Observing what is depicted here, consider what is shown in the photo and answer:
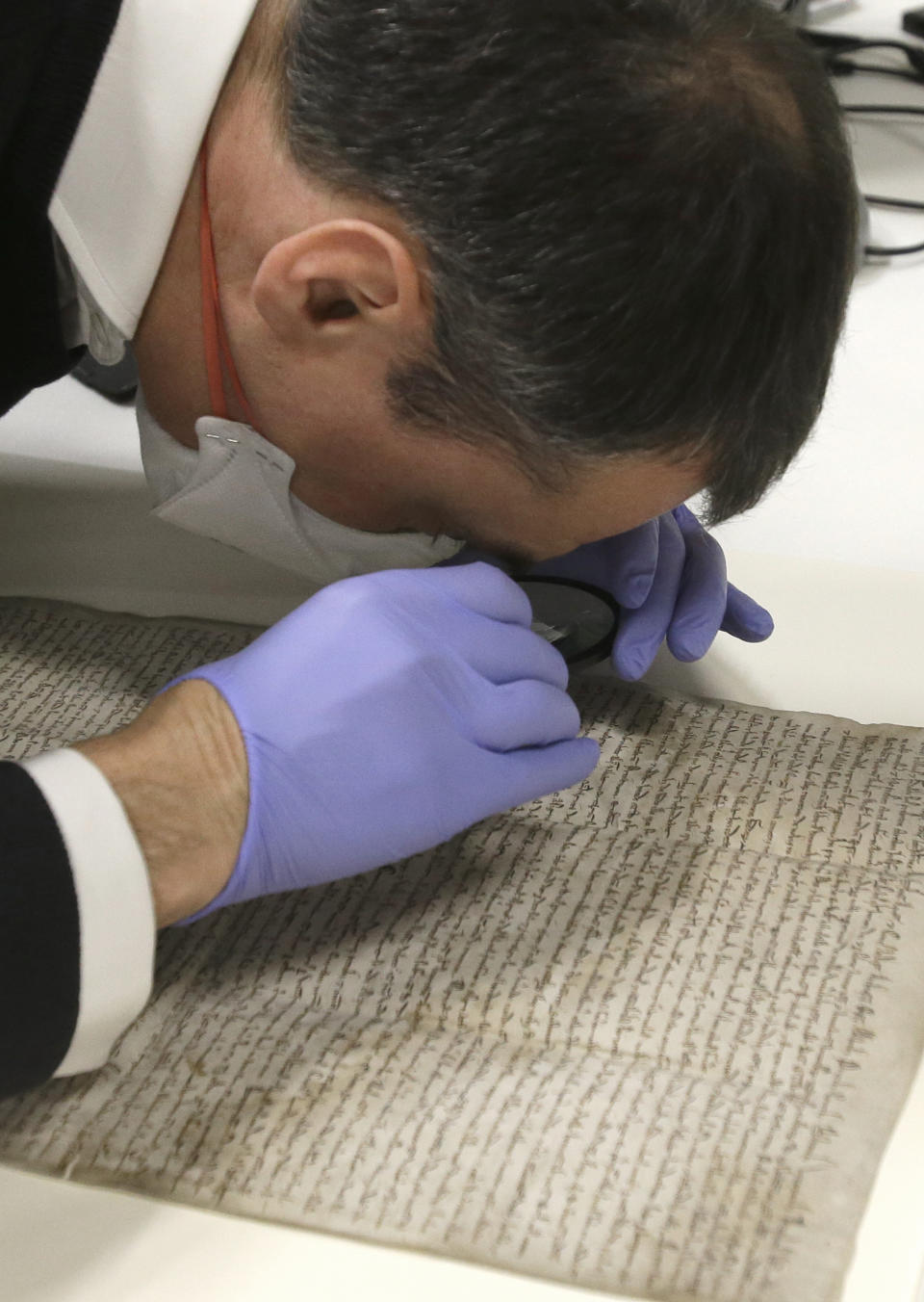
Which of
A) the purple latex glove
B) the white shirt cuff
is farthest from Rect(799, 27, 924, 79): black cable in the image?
the white shirt cuff

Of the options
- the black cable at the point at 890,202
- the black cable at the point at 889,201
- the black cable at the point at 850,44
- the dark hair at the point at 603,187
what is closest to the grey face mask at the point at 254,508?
the dark hair at the point at 603,187

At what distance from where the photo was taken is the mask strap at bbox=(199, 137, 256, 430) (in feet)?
2.02

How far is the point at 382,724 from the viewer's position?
568 mm

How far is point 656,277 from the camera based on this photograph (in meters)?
0.52

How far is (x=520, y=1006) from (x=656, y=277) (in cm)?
29

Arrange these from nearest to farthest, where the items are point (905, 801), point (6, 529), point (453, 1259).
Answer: point (453, 1259)
point (905, 801)
point (6, 529)

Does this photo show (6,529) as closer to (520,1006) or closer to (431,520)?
(431,520)

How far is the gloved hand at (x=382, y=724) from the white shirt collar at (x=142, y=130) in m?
0.19

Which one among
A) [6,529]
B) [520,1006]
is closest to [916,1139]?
[520,1006]

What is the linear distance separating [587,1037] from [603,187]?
1.08 feet

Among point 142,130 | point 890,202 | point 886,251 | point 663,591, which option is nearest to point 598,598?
point 663,591

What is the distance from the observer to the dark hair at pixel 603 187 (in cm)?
51

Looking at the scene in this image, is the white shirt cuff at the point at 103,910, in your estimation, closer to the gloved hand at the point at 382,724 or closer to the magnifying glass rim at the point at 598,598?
the gloved hand at the point at 382,724

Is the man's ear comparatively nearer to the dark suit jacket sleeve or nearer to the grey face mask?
the grey face mask
